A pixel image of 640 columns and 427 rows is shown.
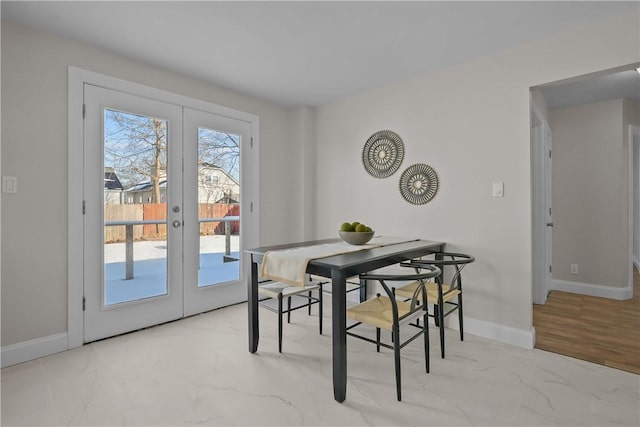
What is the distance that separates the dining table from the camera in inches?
72.2

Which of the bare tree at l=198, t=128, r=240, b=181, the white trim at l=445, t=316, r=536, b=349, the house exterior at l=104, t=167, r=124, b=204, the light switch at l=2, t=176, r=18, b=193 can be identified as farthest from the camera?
the bare tree at l=198, t=128, r=240, b=181

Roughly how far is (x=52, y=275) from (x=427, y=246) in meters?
2.82

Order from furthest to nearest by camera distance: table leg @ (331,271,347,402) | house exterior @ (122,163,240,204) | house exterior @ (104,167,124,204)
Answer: house exterior @ (122,163,240,204) → house exterior @ (104,167,124,204) → table leg @ (331,271,347,402)

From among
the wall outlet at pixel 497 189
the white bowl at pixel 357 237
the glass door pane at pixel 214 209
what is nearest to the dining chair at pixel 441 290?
the white bowl at pixel 357 237

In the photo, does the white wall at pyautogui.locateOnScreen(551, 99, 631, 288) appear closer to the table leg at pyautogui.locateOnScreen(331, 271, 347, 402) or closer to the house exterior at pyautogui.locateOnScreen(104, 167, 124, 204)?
the table leg at pyautogui.locateOnScreen(331, 271, 347, 402)

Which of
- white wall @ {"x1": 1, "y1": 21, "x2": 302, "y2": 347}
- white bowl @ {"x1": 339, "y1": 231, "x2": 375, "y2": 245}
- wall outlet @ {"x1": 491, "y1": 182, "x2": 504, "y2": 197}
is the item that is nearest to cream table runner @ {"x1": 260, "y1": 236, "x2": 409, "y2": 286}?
white bowl @ {"x1": 339, "y1": 231, "x2": 375, "y2": 245}

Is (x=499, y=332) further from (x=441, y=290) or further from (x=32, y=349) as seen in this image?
(x=32, y=349)

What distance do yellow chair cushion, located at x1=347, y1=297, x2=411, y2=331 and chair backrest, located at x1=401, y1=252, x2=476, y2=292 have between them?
0.34 m

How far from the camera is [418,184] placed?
10.3 feet

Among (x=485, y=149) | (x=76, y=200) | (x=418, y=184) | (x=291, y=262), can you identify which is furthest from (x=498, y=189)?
(x=76, y=200)

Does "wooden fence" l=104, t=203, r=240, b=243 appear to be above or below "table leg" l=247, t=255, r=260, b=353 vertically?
above

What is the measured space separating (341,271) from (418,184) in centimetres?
164

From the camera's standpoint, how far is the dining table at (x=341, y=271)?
183 centimetres

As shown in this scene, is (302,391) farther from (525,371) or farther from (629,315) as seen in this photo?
(629,315)
